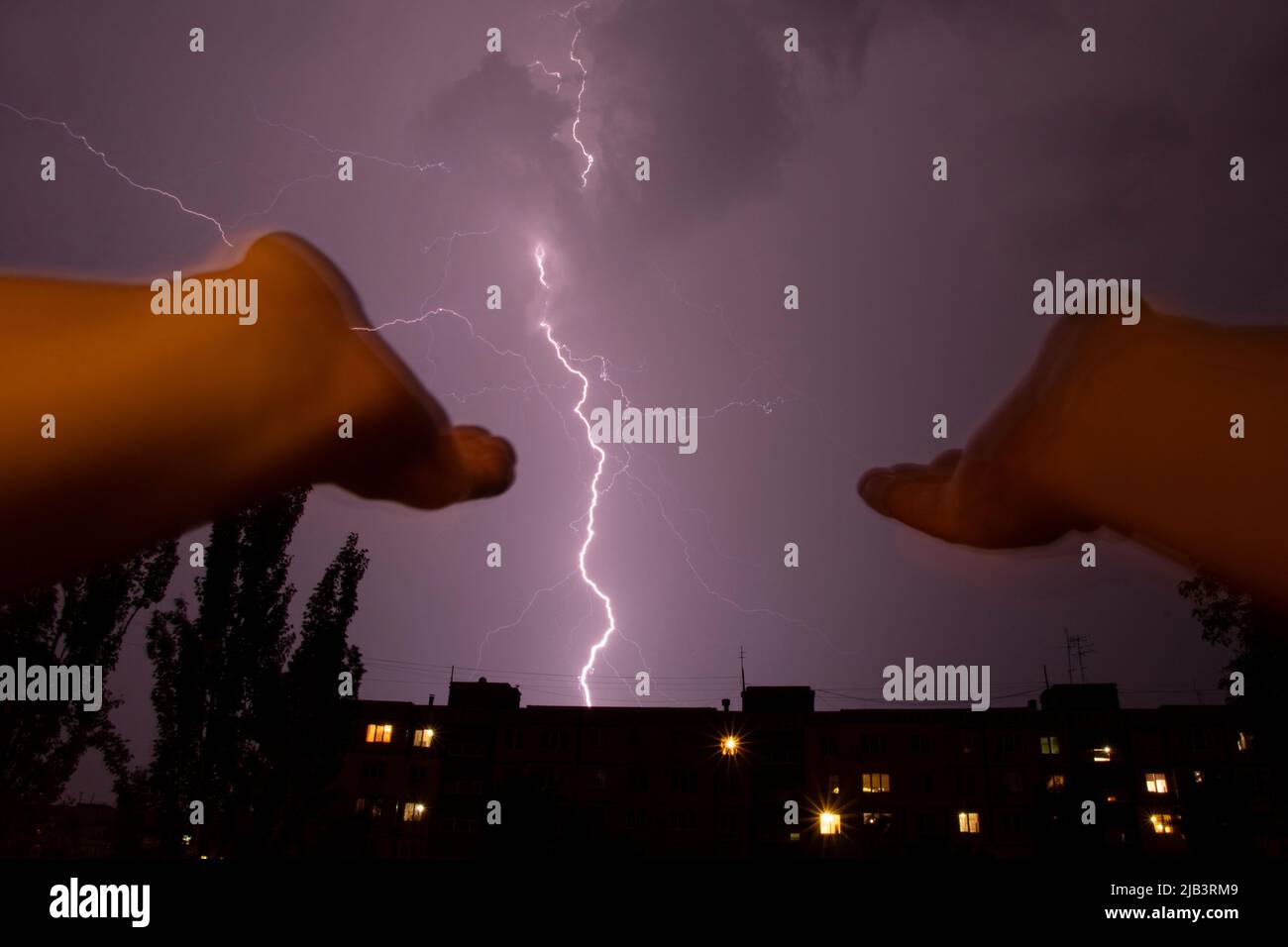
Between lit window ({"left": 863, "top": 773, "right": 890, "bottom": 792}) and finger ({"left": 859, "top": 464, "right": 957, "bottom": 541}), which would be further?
lit window ({"left": 863, "top": 773, "right": 890, "bottom": 792})

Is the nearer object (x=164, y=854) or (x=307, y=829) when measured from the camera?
(x=164, y=854)

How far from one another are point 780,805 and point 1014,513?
146 feet

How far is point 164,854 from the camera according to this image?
1495 centimetres

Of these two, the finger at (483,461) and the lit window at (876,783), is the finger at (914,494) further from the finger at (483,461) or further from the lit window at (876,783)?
the lit window at (876,783)

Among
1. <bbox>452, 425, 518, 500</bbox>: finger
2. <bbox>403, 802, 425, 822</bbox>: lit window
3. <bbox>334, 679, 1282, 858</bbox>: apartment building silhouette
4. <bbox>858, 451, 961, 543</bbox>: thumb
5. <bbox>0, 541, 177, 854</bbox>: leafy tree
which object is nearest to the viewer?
<bbox>858, 451, 961, 543</bbox>: thumb

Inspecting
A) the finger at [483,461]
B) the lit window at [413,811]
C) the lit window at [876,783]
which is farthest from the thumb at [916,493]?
the lit window at [413,811]

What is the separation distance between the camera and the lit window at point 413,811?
4878 cm

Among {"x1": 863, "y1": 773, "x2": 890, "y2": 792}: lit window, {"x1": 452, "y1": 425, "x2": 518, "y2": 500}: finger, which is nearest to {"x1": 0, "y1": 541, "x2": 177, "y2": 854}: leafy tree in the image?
{"x1": 452, "y1": 425, "x2": 518, "y2": 500}: finger

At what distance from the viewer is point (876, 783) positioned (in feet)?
160

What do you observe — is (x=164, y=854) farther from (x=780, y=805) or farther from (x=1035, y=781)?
(x=1035, y=781)

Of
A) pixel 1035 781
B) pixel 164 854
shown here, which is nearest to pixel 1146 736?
pixel 1035 781

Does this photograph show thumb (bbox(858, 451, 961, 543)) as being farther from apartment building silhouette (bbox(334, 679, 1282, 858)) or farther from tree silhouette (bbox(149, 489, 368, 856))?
apartment building silhouette (bbox(334, 679, 1282, 858))

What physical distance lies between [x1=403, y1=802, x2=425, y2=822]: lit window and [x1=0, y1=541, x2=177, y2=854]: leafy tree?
116 ft

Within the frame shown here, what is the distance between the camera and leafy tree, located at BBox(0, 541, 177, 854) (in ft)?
49.9
